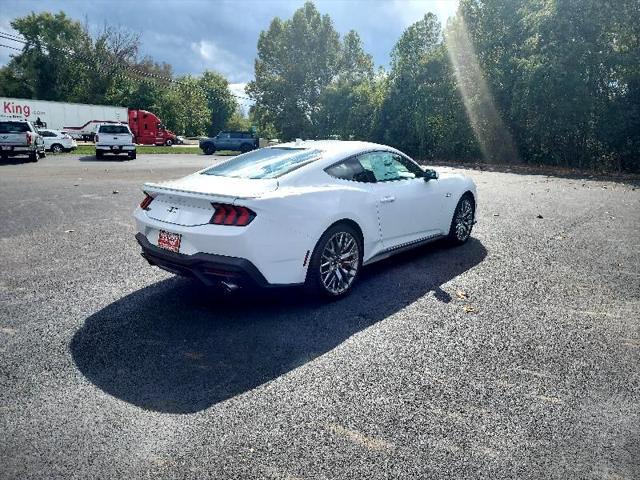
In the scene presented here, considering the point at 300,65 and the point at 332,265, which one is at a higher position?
the point at 300,65

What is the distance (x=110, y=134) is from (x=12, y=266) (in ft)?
71.2

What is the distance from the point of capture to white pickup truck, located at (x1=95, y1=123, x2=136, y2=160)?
80.6 ft

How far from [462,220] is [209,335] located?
4.18m

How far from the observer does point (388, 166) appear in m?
5.33

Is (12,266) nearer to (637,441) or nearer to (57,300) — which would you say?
(57,300)

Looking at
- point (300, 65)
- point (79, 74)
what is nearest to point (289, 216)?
point (300, 65)

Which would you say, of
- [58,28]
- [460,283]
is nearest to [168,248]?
[460,283]

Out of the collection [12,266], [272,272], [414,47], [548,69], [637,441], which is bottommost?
[12,266]

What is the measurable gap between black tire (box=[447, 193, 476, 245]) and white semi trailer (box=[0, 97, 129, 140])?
38.6 metres

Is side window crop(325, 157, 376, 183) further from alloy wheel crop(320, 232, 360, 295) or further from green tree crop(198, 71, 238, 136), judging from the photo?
green tree crop(198, 71, 238, 136)

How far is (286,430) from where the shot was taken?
2.51m

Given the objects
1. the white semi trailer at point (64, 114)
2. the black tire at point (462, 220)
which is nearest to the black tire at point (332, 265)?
the black tire at point (462, 220)

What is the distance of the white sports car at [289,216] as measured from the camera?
12.3 ft

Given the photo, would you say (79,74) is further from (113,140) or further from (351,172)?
(351,172)
